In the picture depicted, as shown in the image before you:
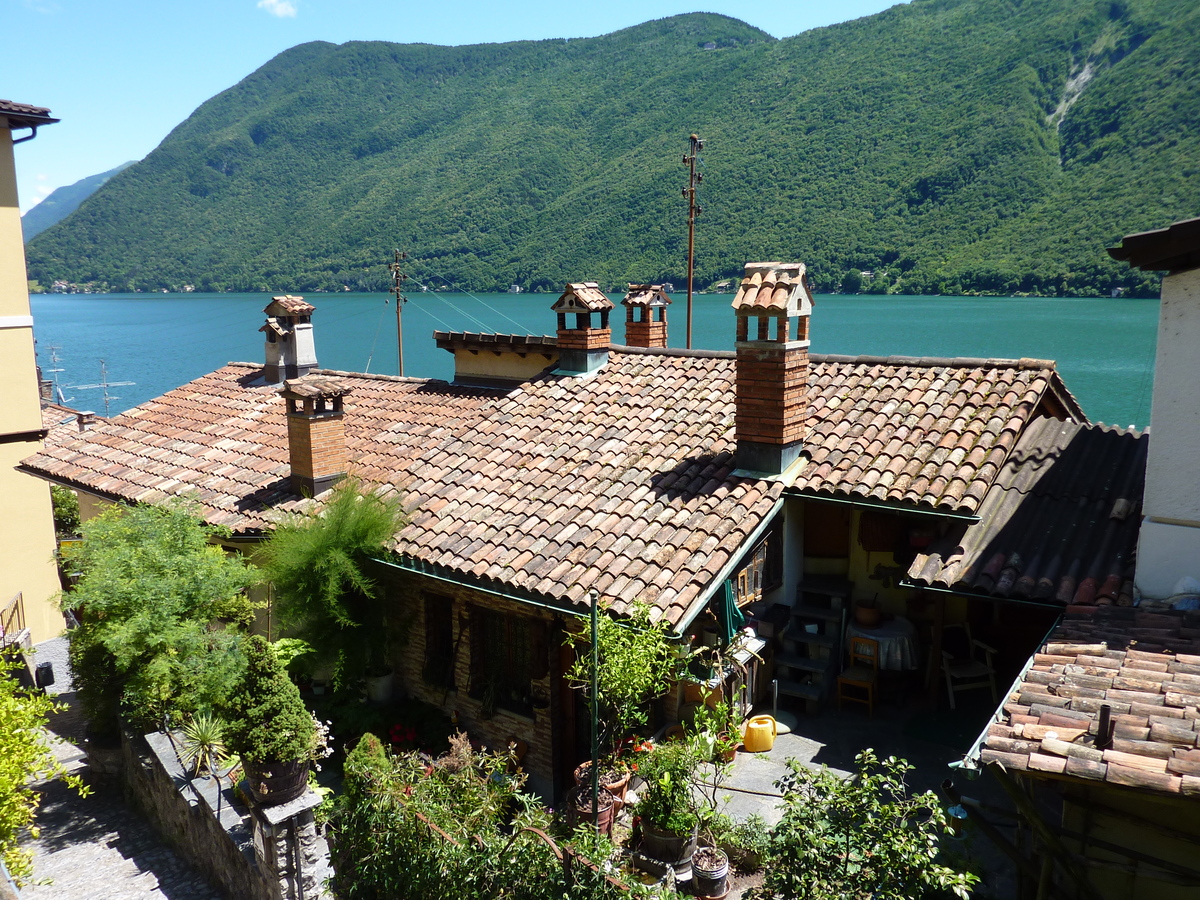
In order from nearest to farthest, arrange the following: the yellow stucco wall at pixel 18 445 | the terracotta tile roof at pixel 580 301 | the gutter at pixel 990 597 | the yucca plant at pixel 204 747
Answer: the gutter at pixel 990 597
the yucca plant at pixel 204 747
the terracotta tile roof at pixel 580 301
the yellow stucco wall at pixel 18 445

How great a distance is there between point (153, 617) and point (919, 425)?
9.06m

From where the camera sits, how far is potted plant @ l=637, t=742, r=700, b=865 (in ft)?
22.6

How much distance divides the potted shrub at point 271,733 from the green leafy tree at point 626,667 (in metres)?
2.41

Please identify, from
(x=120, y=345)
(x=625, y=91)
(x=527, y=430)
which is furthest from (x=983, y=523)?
(x=625, y=91)

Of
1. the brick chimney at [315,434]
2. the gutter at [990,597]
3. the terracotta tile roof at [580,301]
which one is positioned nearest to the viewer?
the gutter at [990,597]

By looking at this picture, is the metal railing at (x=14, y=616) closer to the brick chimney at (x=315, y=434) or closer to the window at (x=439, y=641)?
the brick chimney at (x=315, y=434)

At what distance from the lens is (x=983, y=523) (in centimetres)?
889

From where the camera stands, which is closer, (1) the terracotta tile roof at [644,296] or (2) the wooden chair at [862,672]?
(2) the wooden chair at [862,672]

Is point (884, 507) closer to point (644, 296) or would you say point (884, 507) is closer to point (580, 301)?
point (580, 301)

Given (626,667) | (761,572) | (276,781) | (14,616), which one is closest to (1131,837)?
(626,667)

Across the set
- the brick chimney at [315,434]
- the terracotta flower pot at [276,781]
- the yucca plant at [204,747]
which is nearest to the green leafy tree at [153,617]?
the yucca plant at [204,747]

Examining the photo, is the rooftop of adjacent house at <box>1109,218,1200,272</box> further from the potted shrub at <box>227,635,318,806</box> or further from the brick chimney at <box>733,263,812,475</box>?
the potted shrub at <box>227,635,318,806</box>

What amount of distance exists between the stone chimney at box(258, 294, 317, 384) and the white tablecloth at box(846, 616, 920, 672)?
39.4 ft

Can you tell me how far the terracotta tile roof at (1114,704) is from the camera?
202 inches
